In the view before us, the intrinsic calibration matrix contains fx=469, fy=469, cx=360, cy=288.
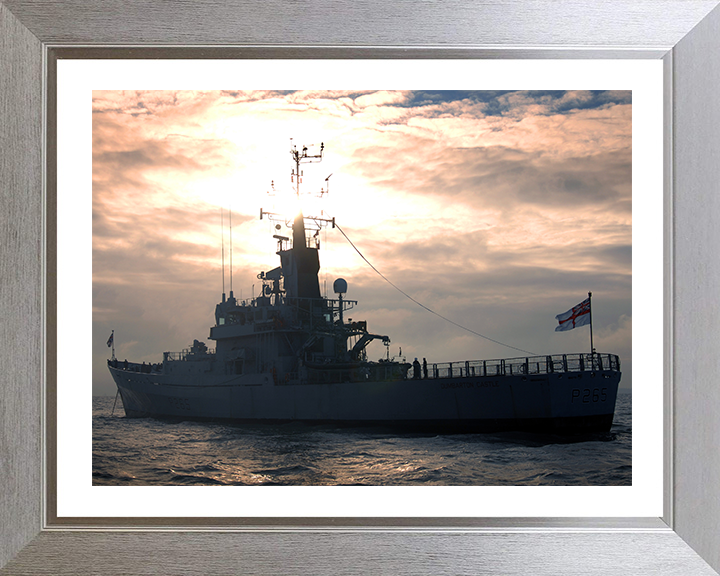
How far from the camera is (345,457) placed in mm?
3787

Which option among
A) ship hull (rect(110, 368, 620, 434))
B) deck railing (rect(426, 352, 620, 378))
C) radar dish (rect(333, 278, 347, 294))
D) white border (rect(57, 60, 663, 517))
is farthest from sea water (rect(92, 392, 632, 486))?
radar dish (rect(333, 278, 347, 294))

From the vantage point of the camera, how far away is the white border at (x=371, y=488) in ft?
5.67

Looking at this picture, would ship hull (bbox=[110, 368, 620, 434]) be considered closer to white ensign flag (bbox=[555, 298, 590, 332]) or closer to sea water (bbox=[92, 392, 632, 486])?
sea water (bbox=[92, 392, 632, 486])

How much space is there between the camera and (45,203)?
1717 mm

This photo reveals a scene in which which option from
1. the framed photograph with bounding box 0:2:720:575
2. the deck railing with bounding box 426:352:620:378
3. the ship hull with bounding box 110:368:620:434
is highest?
the framed photograph with bounding box 0:2:720:575

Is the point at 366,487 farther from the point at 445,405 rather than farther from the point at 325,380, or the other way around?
the point at 325,380

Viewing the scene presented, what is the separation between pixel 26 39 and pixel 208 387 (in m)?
7.04

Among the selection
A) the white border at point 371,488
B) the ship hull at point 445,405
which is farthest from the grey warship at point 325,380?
the white border at point 371,488

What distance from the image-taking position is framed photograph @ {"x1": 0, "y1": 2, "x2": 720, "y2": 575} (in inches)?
64.6

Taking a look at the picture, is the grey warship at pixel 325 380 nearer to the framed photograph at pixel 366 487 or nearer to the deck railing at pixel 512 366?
the deck railing at pixel 512 366

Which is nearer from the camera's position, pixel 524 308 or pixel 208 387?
pixel 524 308

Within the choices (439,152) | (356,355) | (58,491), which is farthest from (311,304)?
(58,491)

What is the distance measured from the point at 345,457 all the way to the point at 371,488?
2100 millimetres

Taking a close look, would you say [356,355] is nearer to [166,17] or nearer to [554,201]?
[554,201]
